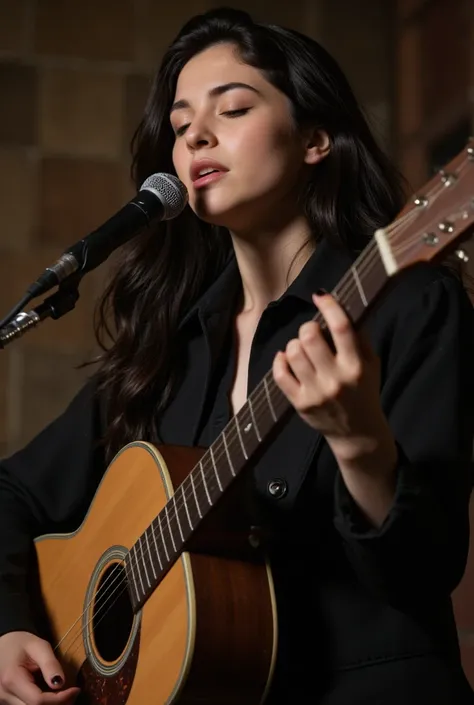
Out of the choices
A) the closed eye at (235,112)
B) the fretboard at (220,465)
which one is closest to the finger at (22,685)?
the fretboard at (220,465)

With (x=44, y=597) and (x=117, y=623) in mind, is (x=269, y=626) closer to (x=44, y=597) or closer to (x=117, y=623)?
(x=117, y=623)

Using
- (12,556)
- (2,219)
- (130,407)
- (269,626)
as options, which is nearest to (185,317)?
(130,407)

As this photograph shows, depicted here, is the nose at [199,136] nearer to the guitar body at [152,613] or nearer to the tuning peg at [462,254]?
the guitar body at [152,613]

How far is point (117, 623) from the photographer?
1599mm

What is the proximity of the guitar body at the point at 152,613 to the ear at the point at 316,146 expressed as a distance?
1.84 feet

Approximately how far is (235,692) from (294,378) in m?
0.43

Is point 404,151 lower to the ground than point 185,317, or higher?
higher

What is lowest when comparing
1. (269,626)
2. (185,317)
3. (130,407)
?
(269,626)

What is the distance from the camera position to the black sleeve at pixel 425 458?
1.28 m

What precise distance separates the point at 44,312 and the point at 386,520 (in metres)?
0.48

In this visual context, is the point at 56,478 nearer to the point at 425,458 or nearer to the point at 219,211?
the point at 219,211

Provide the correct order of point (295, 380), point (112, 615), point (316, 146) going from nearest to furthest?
point (295, 380) → point (112, 615) → point (316, 146)

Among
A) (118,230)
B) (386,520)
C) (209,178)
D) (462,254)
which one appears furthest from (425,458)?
(209,178)

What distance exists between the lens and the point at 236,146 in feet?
5.56
